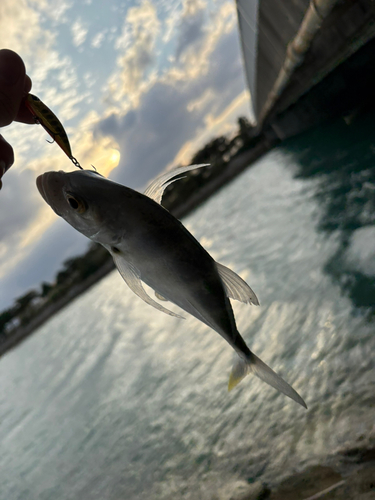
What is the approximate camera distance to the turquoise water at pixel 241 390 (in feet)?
12.8

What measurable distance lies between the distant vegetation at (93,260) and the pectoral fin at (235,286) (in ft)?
154

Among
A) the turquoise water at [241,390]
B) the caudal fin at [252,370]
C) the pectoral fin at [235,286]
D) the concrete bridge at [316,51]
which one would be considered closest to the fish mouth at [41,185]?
the pectoral fin at [235,286]

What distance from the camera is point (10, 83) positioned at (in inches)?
62.1

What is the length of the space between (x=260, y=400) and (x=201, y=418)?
118cm

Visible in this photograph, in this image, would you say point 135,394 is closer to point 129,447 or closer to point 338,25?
point 129,447

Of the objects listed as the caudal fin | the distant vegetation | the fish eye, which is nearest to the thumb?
the fish eye

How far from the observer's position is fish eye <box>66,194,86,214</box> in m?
1.47

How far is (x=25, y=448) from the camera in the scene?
1005 cm

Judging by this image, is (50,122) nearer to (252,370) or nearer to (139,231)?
(139,231)

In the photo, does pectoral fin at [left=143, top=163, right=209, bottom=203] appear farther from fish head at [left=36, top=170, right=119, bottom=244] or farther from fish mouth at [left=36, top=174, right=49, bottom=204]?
fish mouth at [left=36, top=174, right=49, bottom=204]

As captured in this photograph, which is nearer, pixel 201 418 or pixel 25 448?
pixel 201 418

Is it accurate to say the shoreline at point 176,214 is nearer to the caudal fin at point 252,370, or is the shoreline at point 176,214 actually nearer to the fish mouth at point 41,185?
the caudal fin at point 252,370

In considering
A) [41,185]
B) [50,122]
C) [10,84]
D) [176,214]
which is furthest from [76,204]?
[176,214]

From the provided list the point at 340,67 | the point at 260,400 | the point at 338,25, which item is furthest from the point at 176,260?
the point at 340,67
